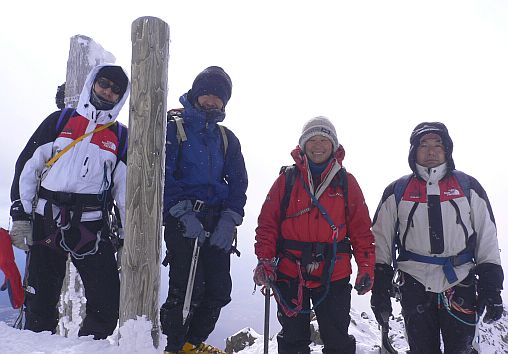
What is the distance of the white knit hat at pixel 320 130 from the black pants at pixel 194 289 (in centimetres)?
159

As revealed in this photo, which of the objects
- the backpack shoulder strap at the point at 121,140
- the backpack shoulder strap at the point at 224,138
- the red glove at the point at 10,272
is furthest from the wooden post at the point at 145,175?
the red glove at the point at 10,272

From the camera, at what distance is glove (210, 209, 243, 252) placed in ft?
14.0

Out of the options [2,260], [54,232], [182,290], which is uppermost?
[54,232]

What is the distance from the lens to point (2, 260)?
3812mm

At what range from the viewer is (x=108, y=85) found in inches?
170

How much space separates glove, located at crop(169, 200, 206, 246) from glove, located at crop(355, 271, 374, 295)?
1839 mm

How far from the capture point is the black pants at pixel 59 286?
394 centimetres

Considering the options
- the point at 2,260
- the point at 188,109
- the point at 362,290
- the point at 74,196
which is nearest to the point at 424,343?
the point at 362,290

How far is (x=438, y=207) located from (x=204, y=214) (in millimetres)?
2862

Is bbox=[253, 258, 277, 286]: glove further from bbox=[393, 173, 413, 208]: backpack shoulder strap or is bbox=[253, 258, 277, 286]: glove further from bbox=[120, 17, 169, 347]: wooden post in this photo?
bbox=[393, 173, 413, 208]: backpack shoulder strap

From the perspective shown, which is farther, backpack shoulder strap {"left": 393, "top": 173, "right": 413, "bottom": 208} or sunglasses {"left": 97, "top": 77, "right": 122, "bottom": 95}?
backpack shoulder strap {"left": 393, "top": 173, "right": 413, "bottom": 208}

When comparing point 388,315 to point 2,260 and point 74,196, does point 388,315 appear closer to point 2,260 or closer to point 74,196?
point 74,196

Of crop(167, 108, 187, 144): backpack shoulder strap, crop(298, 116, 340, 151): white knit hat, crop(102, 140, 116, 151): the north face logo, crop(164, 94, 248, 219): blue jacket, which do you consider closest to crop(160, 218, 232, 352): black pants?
crop(164, 94, 248, 219): blue jacket

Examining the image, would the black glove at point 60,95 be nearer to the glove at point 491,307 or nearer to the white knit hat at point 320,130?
the white knit hat at point 320,130
